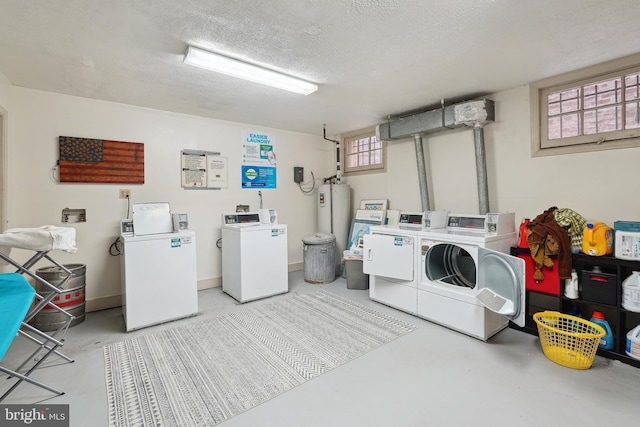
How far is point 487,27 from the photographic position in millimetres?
2023

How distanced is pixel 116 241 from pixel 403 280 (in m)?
3.51

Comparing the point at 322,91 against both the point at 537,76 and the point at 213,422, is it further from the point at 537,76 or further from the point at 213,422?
the point at 213,422

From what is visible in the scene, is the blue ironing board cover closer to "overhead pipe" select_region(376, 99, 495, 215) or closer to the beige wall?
the beige wall

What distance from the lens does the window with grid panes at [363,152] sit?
4.83 meters

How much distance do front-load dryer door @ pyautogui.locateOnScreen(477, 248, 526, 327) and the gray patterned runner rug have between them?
0.84 metres

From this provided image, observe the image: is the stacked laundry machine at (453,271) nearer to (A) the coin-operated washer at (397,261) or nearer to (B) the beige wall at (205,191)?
(A) the coin-operated washer at (397,261)

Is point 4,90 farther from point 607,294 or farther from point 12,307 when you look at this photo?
point 607,294

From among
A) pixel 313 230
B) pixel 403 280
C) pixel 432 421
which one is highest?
pixel 313 230

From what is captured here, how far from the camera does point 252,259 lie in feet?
12.2

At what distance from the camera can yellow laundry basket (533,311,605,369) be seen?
2166 millimetres

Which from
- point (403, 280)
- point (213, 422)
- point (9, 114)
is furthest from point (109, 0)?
point (403, 280)

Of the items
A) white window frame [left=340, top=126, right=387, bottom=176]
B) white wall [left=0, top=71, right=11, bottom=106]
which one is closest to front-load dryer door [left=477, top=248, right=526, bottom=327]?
white window frame [left=340, top=126, right=387, bottom=176]

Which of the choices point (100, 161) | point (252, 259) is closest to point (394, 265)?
point (252, 259)

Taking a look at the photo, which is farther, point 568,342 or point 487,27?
point 568,342
